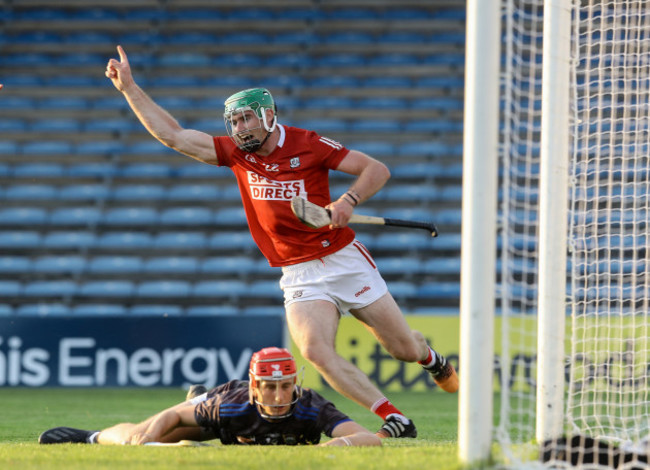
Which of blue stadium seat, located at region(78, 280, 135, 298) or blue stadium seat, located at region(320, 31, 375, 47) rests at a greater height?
blue stadium seat, located at region(320, 31, 375, 47)

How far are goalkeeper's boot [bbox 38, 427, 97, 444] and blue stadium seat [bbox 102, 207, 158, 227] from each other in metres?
7.99

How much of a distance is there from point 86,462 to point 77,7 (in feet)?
42.5

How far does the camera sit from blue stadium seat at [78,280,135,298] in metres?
12.5

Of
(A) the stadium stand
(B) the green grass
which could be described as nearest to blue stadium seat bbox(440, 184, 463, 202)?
(A) the stadium stand

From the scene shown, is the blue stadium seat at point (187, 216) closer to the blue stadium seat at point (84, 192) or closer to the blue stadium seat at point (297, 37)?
the blue stadium seat at point (84, 192)

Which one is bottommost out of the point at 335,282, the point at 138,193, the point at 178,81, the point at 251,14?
the point at 335,282

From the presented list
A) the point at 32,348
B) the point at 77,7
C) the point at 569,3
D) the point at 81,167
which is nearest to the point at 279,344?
the point at 32,348

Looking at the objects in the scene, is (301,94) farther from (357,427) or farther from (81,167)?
(357,427)

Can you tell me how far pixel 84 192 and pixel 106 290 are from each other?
1.77 m

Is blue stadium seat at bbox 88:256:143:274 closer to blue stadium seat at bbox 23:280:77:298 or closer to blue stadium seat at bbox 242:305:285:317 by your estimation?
blue stadium seat at bbox 23:280:77:298

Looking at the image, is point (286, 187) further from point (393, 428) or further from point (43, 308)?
point (43, 308)

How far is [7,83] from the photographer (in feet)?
49.2

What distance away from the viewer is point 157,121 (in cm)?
558

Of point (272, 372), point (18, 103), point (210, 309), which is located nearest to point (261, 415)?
point (272, 372)
